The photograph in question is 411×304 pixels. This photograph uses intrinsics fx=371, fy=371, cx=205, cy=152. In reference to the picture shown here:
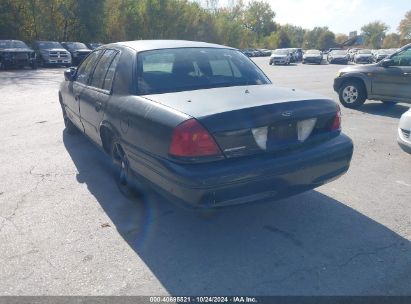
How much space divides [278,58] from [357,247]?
34.5 meters

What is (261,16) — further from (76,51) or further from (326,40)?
(76,51)

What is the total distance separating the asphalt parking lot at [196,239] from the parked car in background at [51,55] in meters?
21.5

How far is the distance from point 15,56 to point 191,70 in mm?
21339

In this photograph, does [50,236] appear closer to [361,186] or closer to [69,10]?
[361,186]

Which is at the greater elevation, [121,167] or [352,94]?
[352,94]

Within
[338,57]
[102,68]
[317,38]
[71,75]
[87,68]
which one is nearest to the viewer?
[102,68]

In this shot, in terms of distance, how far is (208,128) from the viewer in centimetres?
286

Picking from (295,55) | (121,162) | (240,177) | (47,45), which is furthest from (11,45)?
(295,55)

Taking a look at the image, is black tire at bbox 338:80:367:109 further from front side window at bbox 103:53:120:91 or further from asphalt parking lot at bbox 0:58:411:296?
front side window at bbox 103:53:120:91

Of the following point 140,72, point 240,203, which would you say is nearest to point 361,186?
point 240,203

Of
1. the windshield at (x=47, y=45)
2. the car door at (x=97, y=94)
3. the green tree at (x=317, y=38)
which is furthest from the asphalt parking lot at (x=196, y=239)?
the green tree at (x=317, y=38)

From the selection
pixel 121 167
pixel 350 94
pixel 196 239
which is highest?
pixel 350 94

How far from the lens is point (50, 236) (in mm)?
3410

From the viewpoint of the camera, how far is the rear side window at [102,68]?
442 cm
